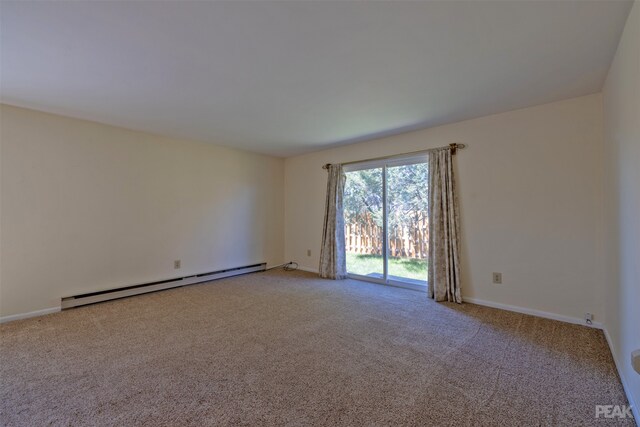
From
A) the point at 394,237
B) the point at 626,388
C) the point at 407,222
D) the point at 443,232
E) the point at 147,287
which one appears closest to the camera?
the point at 626,388

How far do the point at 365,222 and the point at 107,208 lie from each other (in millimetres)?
3557

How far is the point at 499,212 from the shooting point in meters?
3.13

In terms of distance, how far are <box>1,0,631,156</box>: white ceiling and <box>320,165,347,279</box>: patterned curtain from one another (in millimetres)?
1562

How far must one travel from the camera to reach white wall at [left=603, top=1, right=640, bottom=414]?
1.49m


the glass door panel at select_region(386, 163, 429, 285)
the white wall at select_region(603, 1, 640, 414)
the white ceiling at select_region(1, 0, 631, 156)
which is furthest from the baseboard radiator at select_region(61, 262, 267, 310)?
the white wall at select_region(603, 1, 640, 414)

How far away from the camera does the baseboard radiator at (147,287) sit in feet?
10.6

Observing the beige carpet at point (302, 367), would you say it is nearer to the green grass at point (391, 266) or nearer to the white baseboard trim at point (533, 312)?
the white baseboard trim at point (533, 312)

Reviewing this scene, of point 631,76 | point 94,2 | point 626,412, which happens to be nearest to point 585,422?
point 626,412

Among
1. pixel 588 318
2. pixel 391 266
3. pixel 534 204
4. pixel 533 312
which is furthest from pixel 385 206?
pixel 588 318

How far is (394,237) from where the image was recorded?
4.10 m

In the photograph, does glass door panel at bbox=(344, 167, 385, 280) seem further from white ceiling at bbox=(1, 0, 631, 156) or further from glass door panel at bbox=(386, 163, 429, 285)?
white ceiling at bbox=(1, 0, 631, 156)

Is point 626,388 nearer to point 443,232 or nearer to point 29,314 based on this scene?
point 443,232

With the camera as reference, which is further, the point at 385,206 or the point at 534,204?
the point at 385,206

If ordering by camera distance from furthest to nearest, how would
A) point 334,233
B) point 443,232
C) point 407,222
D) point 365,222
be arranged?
1. point 334,233
2. point 365,222
3. point 407,222
4. point 443,232
